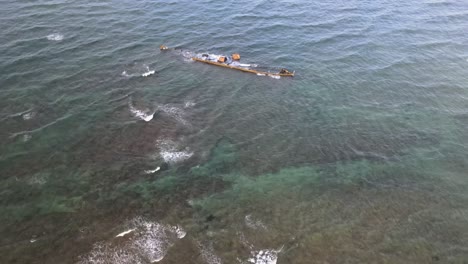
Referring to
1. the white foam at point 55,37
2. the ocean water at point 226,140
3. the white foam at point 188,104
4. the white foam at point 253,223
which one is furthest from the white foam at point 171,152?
the white foam at point 55,37

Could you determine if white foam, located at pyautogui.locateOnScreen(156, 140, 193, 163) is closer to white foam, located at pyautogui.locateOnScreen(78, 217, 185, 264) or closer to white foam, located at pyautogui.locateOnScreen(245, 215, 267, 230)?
white foam, located at pyautogui.locateOnScreen(78, 217, 185, 264)

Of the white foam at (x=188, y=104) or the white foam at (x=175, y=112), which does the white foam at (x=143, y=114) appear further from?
the white foam at (x=188, y=104)

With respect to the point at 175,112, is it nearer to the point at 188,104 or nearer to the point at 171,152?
the point at 188,104

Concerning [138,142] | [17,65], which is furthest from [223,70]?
[17,65]

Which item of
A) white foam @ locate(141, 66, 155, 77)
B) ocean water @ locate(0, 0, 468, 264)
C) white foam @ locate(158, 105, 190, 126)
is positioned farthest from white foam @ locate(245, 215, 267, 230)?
white foam @ locate(141, 66, 155, 77)

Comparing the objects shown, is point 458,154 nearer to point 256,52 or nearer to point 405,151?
point 405,151

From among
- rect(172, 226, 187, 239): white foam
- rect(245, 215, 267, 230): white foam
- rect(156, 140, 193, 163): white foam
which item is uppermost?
rect(156, 140, 193, 163): white foam

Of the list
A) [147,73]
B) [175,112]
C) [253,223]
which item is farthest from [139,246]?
[147,73]

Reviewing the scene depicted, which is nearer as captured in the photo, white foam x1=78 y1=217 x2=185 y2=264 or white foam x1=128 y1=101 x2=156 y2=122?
white foam x1=78 y1=217 x2=185 y2=264
